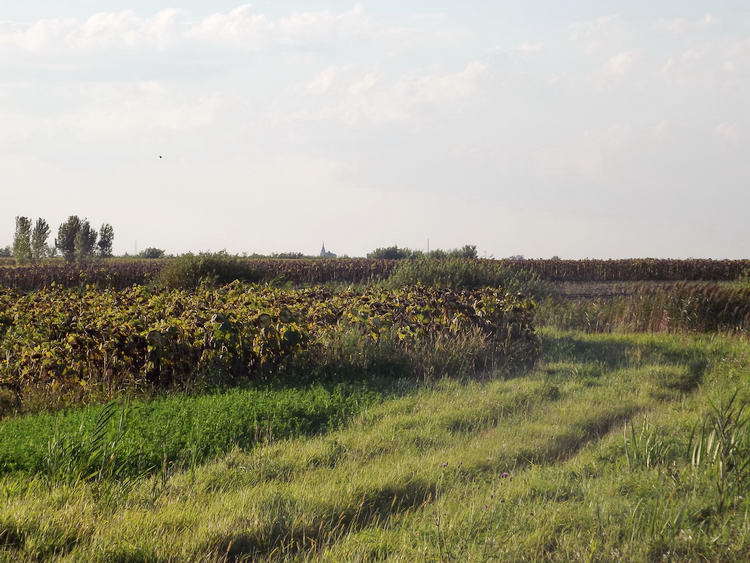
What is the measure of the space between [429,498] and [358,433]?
179cm

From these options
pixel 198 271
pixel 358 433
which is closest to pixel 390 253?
pixel 198 271

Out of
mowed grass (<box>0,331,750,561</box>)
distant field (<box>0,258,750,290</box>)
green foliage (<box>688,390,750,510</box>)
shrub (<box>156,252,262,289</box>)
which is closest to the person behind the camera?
mowed grass (<box>0,331,750,561</box>)

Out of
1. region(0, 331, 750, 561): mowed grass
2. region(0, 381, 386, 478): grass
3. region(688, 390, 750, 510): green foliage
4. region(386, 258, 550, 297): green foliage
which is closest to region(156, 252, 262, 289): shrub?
region(386, 258, 550, 297): green foliage

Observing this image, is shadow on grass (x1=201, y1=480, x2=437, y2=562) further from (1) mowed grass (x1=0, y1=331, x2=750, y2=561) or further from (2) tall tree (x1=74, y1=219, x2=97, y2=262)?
(2) tall tree (x1=74, y1=219, x2=97, y2=262)

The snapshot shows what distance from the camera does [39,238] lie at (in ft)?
140

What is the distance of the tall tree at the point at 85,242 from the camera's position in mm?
43931

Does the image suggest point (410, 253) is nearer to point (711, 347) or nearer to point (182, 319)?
point (711, 347)

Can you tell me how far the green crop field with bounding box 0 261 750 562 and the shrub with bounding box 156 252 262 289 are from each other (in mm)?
6154

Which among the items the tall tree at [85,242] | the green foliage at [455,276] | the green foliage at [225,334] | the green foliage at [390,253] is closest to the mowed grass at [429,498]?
the green foliage at [225,334]

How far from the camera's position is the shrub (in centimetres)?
1947

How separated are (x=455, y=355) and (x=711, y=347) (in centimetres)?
517

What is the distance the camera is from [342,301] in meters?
11.7

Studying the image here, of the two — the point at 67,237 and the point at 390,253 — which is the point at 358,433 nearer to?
the point at 390,253

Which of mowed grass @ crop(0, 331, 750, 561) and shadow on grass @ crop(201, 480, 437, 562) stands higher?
mowed grass @ crop(0, 331, 750, 561)
